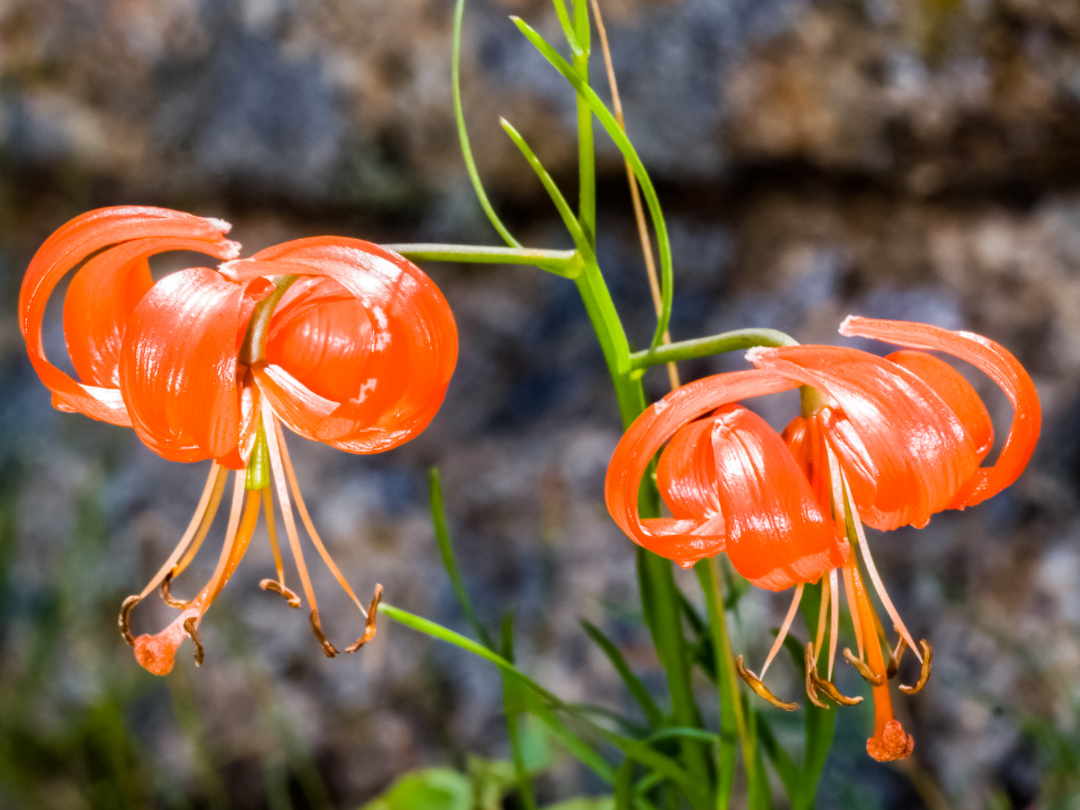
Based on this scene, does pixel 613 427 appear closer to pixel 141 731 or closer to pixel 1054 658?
pixel 1054 658

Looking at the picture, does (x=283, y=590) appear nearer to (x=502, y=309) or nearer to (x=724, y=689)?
(x=724, y=689)

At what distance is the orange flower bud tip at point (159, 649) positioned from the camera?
16.2 inches

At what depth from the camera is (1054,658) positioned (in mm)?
984

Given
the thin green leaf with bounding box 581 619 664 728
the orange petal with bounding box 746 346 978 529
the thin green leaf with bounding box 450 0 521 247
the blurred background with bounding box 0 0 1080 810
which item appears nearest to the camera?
the orange petal with bounding box 746 346 978 529

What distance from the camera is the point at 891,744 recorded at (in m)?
0.39

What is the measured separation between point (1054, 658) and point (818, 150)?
735mm

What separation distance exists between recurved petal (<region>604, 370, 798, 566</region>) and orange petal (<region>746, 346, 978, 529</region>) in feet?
0.04

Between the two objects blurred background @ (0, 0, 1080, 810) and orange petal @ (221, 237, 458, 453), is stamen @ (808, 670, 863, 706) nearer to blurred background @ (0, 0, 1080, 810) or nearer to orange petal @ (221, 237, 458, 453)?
orange petal @ (221, 237, 458, 453)

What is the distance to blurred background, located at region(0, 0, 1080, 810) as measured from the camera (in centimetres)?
100

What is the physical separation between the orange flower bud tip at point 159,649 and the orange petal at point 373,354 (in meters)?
0.14

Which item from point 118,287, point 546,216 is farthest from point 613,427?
point 118,287

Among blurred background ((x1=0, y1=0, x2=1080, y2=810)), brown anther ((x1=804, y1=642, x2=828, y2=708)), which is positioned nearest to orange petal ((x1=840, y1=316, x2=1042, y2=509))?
brown anther ((x1=804, y1=642, x2=828, y2=708))

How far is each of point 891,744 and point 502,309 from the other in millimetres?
836

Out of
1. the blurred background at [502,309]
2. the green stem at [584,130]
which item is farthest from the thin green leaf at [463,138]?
the blurred background at [502,309]
